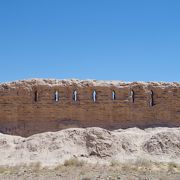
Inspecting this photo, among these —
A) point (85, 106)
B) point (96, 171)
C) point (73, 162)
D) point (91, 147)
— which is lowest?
point (96, 171)

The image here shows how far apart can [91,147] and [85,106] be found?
12.4 feet

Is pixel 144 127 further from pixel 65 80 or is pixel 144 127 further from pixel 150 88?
pixel 65 80

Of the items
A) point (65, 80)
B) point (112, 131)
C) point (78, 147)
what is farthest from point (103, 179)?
point (65, 80)

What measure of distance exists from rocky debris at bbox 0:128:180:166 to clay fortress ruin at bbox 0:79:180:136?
1.58 m

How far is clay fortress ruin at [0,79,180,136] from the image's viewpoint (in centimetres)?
2753

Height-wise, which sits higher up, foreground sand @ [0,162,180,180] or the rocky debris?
the rocky debris

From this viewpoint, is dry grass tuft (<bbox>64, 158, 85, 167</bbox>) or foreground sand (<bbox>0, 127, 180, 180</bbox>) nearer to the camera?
foreground sand (<bbox>0, 127, 180, 180</bbox>)

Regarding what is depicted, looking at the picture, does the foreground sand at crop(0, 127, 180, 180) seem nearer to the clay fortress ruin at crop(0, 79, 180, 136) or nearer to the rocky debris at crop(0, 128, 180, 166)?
the rocky debris at crop(0, 128, 180, 166)

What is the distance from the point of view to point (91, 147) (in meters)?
24.5

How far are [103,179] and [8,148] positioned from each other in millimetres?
9706

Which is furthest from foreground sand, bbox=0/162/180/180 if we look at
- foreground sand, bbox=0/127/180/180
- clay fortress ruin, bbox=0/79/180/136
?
clay fortress ruin, bbox=0/79/180/136

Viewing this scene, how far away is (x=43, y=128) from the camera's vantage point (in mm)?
27453

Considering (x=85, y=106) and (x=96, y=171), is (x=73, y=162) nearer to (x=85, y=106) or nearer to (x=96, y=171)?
(x=96, y=171)

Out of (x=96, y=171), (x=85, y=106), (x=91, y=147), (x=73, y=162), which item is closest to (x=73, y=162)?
(x=73, y=162)
